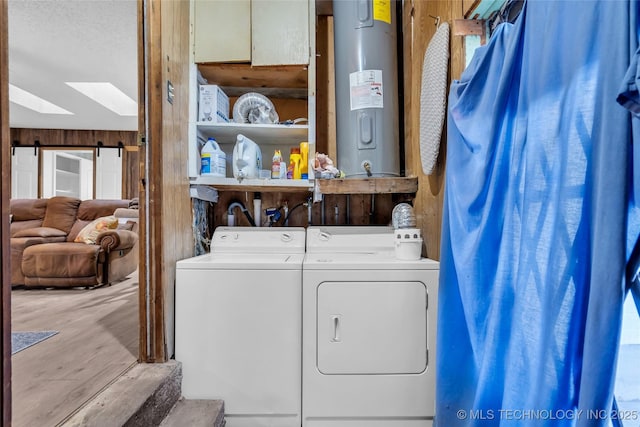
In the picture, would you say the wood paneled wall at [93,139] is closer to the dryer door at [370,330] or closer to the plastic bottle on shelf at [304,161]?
the plastic bottle on shelf at [304,161]

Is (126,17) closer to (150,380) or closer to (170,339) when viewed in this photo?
(170,339)

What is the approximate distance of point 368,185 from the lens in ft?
6.24

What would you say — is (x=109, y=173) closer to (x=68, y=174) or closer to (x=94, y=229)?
(x=68, y=174)

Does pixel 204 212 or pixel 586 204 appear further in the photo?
pixel 204 212

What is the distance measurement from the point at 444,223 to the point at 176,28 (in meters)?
1.68

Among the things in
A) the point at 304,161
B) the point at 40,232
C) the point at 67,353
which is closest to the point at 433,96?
the point at 304,161

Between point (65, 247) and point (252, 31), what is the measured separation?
3.06 m

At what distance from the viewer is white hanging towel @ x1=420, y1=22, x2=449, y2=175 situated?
1500 millimetres

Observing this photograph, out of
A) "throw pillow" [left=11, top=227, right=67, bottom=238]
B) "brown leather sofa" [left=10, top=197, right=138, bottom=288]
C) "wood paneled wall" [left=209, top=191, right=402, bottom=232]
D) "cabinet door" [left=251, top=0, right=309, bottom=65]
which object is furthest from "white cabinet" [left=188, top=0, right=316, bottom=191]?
"throw pillow" [left=11, top=227, right=67, bottom=238]

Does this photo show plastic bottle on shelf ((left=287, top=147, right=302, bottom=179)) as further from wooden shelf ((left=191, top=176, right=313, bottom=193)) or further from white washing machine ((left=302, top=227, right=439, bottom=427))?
white washing machine ((left=302, top=227, right=439, bottom=427))

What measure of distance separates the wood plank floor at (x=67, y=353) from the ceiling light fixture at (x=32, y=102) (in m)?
3.32

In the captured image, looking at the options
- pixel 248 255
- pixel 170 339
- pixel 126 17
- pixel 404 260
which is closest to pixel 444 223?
pixel 404 260

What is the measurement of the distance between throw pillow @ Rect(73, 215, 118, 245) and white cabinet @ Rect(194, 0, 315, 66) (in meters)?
2.72

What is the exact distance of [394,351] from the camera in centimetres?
144
